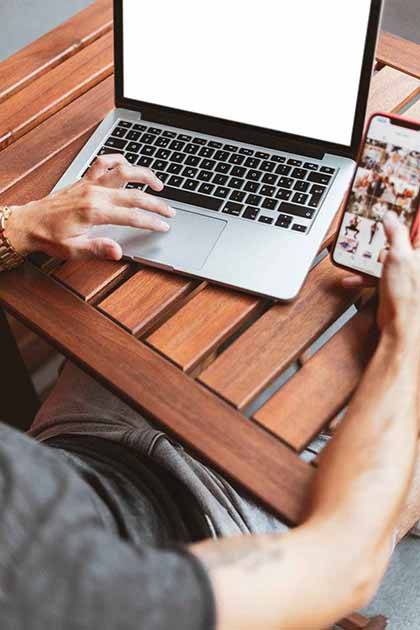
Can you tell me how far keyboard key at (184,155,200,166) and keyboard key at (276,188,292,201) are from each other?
5.1 inches

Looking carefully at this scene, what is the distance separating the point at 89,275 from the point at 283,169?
29 centimetres

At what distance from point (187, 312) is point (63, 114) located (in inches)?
17.8

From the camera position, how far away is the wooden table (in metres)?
0.75

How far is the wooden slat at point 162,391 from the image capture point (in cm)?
73

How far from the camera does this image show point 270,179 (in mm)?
947

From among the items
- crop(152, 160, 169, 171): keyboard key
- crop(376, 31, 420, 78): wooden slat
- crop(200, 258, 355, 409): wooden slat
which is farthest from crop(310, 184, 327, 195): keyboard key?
crop(376, 31, 420, 78): wooden slat

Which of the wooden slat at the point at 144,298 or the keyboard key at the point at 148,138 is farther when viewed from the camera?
the keyboard key at the point at 148,138

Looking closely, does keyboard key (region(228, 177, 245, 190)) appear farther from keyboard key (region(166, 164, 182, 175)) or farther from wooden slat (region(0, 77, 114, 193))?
wooden slat (region(0, 77, 114, 193))

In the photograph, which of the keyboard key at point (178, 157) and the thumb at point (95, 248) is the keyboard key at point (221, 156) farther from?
the thumb at point (95, 248)

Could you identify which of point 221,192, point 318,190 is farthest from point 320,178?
point 221,192

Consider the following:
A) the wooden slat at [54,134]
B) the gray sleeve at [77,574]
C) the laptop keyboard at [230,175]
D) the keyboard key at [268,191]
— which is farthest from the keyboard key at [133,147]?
the gray sleeve at [77,574]

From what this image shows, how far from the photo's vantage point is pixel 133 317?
866 mm

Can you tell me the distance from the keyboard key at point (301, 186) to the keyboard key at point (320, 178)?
0.4 inches

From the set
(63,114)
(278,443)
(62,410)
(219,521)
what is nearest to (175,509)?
(219,521)
